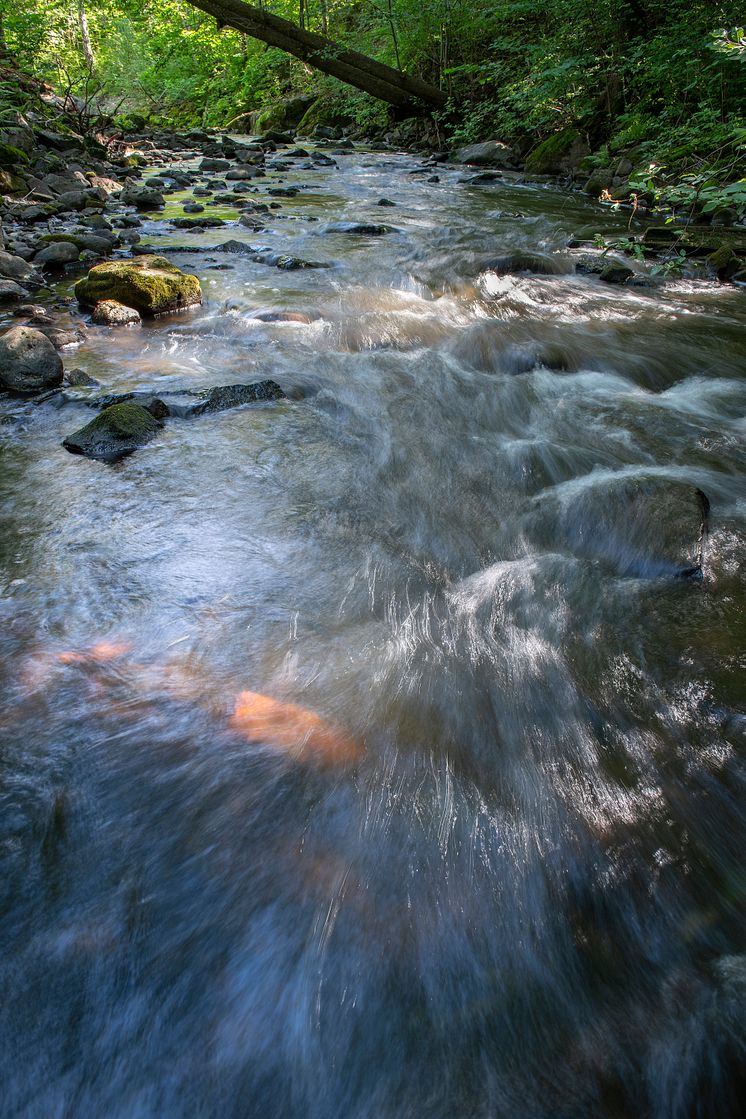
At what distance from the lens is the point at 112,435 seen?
3.79m

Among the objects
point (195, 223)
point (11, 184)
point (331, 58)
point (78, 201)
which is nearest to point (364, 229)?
point (195, 223)

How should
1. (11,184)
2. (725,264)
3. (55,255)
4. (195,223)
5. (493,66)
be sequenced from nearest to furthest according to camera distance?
1. (55,255)
2. (725,264)
3. (195,223)
4. (11,184)
5. (493,66)

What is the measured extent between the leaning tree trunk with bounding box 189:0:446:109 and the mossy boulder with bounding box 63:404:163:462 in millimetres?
18366

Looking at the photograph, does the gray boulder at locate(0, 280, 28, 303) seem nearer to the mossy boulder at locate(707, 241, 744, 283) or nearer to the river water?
the river water

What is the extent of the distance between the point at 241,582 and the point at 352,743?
39.8 inches

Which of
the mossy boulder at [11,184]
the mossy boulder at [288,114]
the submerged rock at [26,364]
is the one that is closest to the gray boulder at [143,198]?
the mossy boulder at [11,184]

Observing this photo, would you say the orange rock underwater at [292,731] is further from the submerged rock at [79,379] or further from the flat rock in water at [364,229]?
the flat rock in water at [364,229]

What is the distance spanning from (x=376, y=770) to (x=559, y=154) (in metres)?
14.9


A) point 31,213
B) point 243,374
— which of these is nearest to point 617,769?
point 243,374

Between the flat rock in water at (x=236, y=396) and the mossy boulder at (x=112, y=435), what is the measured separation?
435 millimetres

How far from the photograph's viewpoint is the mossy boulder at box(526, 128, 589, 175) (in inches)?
496

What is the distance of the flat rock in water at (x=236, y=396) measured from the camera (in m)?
4.27

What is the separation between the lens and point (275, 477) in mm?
3582

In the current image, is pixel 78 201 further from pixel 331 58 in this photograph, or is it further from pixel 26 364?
pixel 331 58
